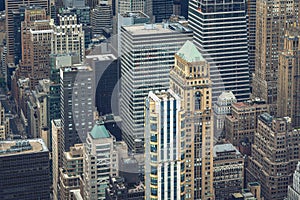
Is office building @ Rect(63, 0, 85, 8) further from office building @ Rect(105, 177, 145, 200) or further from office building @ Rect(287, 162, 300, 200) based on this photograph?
office building @ Rect(105, 177, 145, 200)

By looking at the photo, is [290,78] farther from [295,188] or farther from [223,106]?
[295,188]

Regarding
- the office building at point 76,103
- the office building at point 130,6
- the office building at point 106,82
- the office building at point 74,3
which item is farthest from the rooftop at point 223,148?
the office building at point 74,3

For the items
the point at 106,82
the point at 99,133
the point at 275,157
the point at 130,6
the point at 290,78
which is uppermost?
the point at 130,6

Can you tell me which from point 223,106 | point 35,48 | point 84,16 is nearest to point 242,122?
point 223,106

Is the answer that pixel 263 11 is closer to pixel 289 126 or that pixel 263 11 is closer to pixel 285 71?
pixel 285 71

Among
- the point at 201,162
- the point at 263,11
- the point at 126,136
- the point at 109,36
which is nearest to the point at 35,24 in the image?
the point at 109,36

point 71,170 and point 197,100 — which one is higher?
point 197,100
